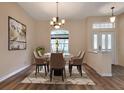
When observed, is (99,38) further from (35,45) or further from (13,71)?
(13,71)

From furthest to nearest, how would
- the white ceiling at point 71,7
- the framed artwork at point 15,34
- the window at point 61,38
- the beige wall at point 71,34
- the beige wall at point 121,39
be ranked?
1. the window at point 61,38
2. the beige wall at point 71,34
3. the beige wall at point 121,39
4. the white ceiling at point 71,7
5. the framed artwork at point 15,34

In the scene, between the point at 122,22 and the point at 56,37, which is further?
the point at 56,37

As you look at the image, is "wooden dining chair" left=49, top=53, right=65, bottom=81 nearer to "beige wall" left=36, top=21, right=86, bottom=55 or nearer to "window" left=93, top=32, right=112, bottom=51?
"window" left=93, top=32, right=112, bottom=51

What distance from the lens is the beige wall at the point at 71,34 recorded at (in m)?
10.6

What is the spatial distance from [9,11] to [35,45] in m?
4.97

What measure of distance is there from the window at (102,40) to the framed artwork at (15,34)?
446cm

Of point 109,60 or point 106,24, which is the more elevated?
point 106,24

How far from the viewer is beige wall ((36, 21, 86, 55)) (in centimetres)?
1062

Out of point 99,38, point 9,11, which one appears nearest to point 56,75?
point 9,11

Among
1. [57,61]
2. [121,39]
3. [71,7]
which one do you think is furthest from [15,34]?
[121,39]

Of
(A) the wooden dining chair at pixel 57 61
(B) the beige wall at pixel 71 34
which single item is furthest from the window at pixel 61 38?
(A) the wooden dining chair at pixel 57 61

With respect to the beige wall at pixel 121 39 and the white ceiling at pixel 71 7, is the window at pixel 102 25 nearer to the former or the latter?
the beige wall at pixel 121 39

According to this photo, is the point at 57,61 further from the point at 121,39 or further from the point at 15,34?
the point at 121,39

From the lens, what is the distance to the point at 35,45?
1072 centimetres
